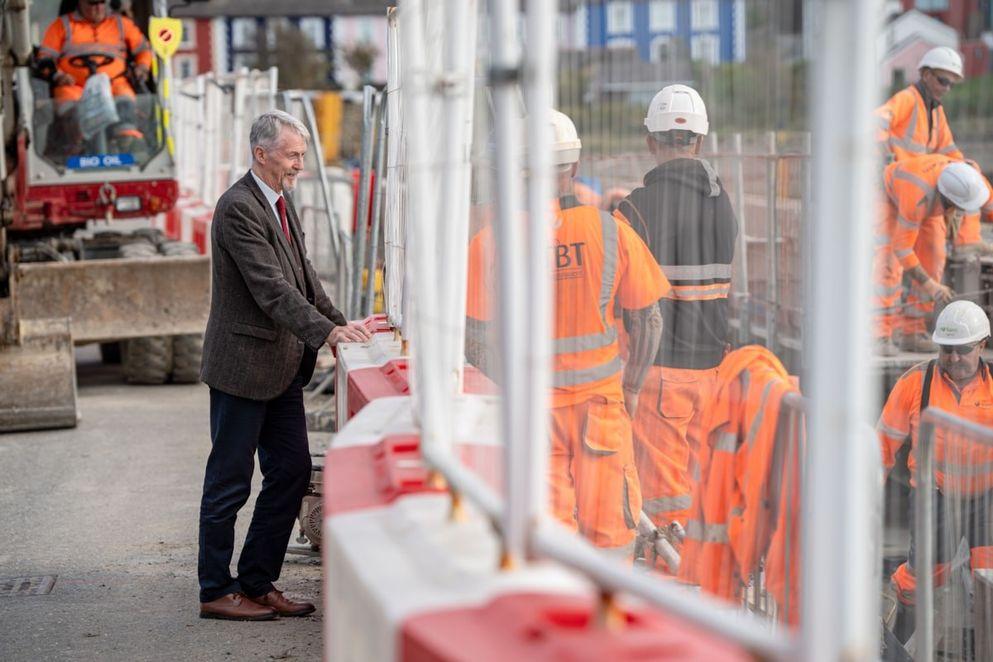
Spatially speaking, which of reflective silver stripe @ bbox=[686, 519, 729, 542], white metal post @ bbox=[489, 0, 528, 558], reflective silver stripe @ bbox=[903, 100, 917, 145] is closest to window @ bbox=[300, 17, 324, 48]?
reflective silver stripe @ bbox=[903, 100, 917, 145]

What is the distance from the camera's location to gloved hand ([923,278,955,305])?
28.1 feet

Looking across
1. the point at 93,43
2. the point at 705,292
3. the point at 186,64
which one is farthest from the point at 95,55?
the point at 186,64

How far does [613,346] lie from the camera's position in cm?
571

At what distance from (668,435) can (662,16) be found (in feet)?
5.55

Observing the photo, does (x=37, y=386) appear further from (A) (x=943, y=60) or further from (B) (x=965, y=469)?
(B) (x=965, y=469)

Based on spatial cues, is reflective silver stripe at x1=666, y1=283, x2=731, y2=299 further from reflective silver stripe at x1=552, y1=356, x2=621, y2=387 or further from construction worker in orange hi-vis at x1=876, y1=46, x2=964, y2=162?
construction worker in orange hi-vis at x1=876, y1=46, x2=964, y2=162

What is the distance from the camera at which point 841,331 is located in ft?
6.38

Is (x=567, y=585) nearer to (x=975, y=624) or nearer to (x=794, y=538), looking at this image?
(x=794, y=538)

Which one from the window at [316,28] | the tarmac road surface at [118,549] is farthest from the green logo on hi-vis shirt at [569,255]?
the window at [316,28]

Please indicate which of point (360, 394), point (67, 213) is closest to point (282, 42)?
point (67, 213)

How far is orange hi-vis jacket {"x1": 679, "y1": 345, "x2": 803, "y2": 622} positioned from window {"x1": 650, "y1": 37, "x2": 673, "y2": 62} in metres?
1.01

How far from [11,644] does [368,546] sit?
3.56 meters

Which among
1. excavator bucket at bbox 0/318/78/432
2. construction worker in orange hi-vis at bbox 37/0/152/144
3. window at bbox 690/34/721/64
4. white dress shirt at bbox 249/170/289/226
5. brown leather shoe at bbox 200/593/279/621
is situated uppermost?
construction worker in orange hi-vis at bbox 37/0/152/144

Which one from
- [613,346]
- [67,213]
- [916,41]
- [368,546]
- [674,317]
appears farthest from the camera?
[67,213]
